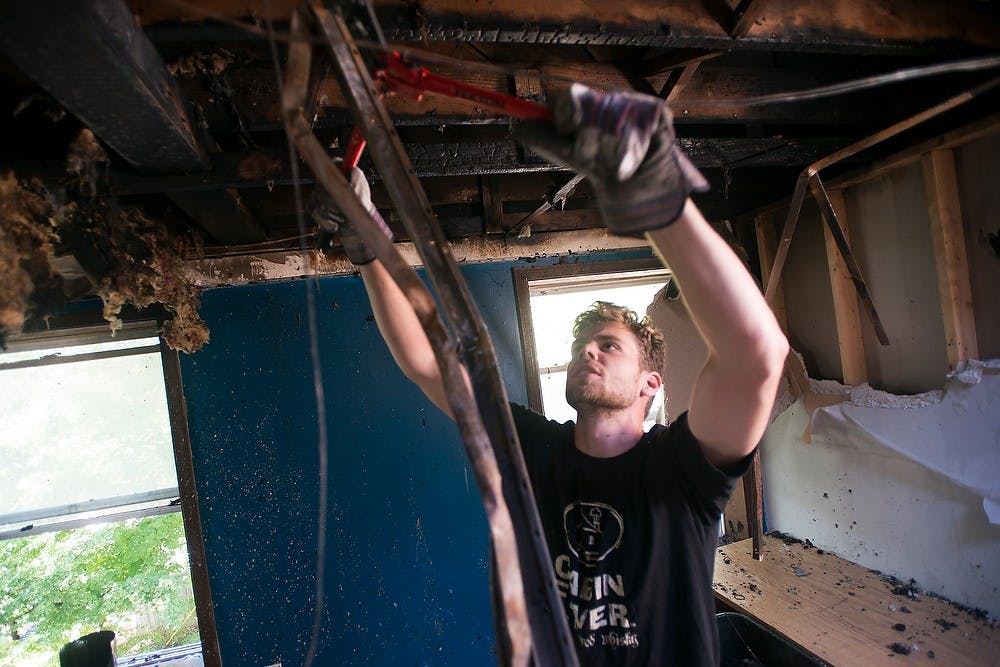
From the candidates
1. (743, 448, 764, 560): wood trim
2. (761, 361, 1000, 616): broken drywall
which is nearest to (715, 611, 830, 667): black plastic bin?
(743, 448, 764, 560): wood trim

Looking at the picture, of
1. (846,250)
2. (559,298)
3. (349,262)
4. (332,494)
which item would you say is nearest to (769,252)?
(846,250)

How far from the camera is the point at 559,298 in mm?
3344

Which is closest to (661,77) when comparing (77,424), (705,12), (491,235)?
(705,12)

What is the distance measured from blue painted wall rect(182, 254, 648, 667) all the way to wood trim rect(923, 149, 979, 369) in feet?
5.36

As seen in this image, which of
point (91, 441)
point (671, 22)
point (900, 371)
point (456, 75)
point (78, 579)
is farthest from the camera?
point (78, 579)

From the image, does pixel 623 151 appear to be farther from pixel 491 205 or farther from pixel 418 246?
pixel 491 205

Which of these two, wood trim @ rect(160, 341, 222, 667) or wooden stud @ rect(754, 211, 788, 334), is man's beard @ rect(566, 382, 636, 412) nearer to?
wooden stud @ rect(754, 211, 788, 334)

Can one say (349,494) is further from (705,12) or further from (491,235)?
(705,12)

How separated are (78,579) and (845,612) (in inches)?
171

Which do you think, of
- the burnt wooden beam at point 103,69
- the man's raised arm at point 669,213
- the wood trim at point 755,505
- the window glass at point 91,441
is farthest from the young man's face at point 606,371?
the window glass at point 91,441

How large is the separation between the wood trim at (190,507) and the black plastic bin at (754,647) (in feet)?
6.19

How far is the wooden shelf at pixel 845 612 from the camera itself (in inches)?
60.9

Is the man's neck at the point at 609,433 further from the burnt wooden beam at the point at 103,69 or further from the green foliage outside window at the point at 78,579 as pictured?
the green foliage outside window at the point at 78,579

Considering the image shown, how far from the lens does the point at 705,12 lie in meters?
1.10
